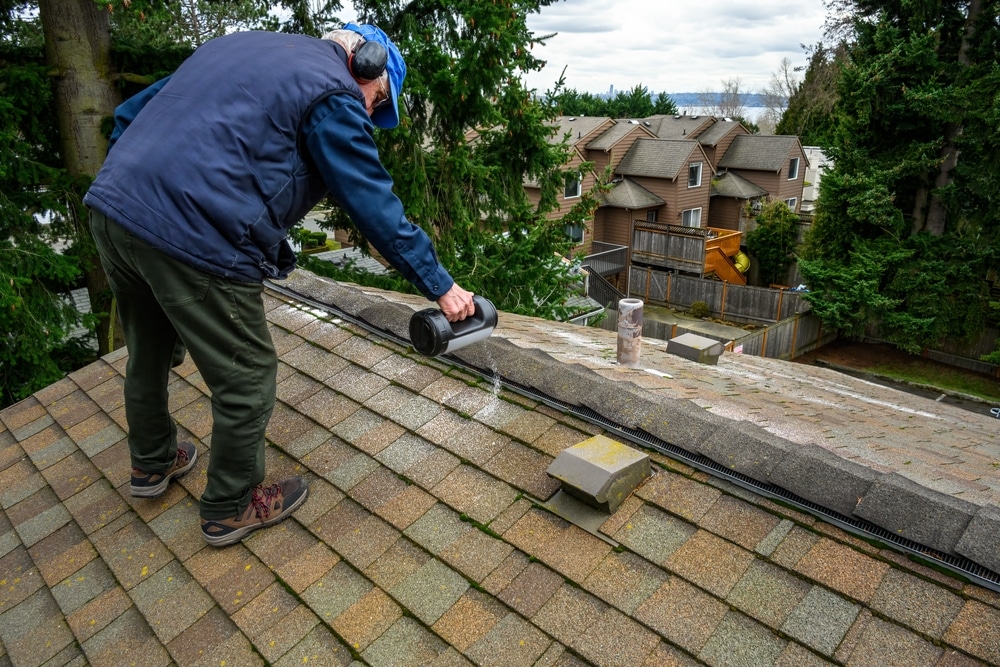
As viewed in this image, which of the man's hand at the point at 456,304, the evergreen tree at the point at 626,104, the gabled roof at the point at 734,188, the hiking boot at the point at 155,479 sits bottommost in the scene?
the gabled roof at the point at 734,188

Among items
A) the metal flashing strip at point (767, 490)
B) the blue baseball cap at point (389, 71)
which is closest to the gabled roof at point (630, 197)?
the metal flashing strip at point (767, 490)

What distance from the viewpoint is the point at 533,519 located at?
2260 mm

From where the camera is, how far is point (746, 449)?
2.35m

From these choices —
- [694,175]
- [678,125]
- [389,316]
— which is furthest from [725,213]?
[389,316]

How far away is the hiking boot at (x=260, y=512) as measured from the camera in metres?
2.34

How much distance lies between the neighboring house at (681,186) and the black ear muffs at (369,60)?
840 inches

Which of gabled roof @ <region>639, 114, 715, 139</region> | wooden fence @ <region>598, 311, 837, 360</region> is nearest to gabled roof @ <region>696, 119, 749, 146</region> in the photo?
gabled roof @ <region>639, 114, 715, 139</region>

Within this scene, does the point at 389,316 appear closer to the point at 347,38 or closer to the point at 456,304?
the point at 456,304

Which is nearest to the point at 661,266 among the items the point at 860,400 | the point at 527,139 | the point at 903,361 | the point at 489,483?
the point at 903,361

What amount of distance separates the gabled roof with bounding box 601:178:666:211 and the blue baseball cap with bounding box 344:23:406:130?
24267 mm

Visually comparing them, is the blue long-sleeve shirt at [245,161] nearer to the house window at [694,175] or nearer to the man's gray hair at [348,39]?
the man's gray hair at [348,39]

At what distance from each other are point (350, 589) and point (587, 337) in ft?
15.3

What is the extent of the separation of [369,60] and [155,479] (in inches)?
73.4

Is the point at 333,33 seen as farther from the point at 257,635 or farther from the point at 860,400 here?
the point at 860,400
